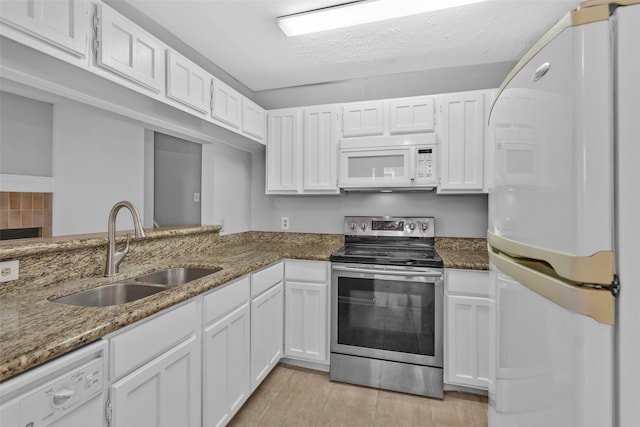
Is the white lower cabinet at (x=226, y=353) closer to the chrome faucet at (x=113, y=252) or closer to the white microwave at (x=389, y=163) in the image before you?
the chrome faucet at (x=113, y=252)

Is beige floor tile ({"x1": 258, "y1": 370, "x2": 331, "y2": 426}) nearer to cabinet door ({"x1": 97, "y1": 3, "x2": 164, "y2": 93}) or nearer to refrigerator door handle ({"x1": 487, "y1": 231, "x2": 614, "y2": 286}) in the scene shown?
refrigerator door handle ({"x1": 487, "y1": 231, "x2": 614, "y2": 286})

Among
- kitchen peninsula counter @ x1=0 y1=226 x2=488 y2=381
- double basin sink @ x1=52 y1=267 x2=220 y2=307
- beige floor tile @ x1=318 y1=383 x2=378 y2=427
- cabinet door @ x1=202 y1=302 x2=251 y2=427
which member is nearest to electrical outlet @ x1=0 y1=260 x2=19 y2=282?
kitchen peninsula counter @ x1=0 y1=226 x2=488 y2=381

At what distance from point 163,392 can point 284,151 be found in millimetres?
2057

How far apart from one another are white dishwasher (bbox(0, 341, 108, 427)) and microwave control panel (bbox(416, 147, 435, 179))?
86.3 inches

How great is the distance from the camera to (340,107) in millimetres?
2611

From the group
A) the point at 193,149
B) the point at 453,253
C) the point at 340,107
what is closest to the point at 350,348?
the point at 453,253

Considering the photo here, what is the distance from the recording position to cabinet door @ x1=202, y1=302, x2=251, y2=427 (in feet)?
4.93

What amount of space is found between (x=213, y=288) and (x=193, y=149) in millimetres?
2308

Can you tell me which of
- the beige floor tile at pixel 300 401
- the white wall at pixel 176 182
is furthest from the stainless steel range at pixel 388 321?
the white wall at pixel 176 182

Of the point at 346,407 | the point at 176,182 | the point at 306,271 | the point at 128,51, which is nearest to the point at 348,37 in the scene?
the point at 128,51

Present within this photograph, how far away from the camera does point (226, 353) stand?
5.45 ft

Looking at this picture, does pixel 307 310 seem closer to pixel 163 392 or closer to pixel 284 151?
pixel 163 392

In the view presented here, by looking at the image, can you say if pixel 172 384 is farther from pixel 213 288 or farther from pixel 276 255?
pixel 276 255

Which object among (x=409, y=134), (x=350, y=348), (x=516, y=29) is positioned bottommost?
(x=350, y=348)
